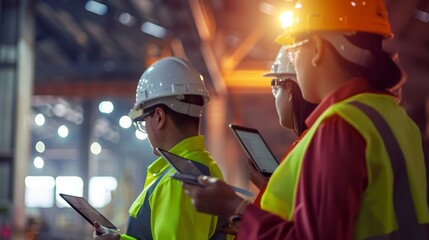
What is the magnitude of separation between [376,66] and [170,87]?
1.70 meters

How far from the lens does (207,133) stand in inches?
794

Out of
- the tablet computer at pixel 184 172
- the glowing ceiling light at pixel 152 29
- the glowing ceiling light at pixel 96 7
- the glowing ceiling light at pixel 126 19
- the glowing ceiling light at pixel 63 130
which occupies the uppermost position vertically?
the glowing ceiling light at pixel 96 7

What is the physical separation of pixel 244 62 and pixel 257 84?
49.8 inches

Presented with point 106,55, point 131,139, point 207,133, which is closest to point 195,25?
point 207,133

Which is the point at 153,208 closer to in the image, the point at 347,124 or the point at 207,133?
the point at 347,124

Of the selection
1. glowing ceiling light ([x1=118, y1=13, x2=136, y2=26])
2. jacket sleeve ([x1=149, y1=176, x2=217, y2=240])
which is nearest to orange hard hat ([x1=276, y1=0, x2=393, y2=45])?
jacket sleeve ([x1=149, y1=176, x2=217, y2=240])

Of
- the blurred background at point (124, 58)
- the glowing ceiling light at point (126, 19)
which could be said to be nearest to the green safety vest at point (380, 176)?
the blurred background at point (124, 58)

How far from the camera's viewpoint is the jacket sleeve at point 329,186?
6.46ft

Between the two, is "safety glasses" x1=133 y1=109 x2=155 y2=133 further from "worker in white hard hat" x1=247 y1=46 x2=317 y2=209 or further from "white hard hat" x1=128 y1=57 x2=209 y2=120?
"worker in white hard hat" x1=247 y1=46 x2=317 y2=209

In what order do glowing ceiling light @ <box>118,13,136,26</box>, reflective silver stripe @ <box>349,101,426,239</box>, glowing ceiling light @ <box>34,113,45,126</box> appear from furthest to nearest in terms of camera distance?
1. glowing ceiling light @ <box>34,113,45,126</box>
2. glowing ceiling light @ <box>118,13,136,26</box>
3. reflective silver stripe @ <box>349,101,426,239</box>

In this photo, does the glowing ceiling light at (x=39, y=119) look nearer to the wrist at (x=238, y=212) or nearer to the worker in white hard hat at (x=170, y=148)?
the worker in white hard hat at (x=170, y=148)

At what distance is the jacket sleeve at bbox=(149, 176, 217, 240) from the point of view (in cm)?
318

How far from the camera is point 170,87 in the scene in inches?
150

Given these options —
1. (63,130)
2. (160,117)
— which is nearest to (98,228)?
(160,117)
